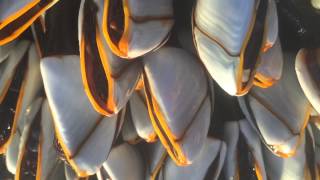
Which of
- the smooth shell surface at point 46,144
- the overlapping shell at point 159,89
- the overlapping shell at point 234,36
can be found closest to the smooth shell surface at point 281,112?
the overlapping shell at point 159,89

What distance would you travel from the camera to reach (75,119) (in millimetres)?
582

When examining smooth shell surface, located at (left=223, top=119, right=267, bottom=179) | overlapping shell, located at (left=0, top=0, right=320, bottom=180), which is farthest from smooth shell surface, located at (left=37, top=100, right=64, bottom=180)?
smooth shell surface, located at (left=223, top=119, right=267, bottom=179)

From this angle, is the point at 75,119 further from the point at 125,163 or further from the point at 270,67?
the point at 270,67

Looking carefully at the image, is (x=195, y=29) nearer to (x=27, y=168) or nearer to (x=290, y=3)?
(x=290, y=3)

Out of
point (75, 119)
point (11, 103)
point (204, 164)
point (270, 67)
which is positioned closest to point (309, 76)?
point (270, 67)

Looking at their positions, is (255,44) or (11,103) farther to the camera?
(11,103)

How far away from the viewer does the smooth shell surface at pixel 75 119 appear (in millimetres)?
575

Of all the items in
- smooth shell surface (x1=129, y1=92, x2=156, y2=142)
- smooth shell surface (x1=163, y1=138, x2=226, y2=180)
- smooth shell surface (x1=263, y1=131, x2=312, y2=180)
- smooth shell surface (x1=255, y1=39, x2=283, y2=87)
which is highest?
smooth shell surface (x1=255, y1=39, x2=283, y2=87)

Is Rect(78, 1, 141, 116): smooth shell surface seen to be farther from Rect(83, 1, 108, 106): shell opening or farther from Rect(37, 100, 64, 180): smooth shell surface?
Rect(37, 100, 64, 180): smooth shell surface

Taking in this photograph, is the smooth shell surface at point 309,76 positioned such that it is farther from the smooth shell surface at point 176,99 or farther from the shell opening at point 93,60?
the shell opening at point 93,60

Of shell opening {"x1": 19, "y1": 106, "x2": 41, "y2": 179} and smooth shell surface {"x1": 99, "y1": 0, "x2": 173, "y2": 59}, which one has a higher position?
smooth shell surface {"x1": 99, "y1": 0, "x2": 173, "y2": 59}

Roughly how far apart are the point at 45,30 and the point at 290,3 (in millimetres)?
300

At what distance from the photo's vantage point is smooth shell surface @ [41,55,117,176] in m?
0.57

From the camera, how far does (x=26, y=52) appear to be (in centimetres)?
64
